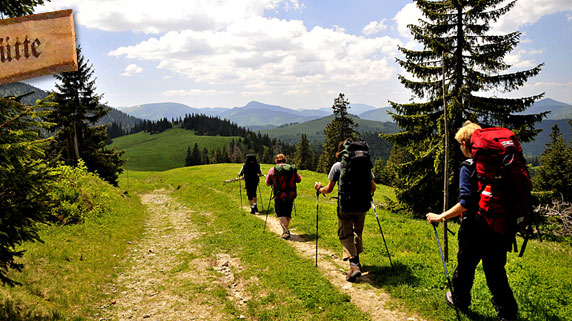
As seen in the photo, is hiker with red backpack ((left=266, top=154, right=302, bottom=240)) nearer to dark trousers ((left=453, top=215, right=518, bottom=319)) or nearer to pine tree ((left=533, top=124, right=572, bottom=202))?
dark trousers ((left=453, top=215, right=518, bottom=319))

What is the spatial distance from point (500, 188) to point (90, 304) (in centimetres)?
911

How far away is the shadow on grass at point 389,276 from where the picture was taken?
22.7ft

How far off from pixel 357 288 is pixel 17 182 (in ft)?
23.4

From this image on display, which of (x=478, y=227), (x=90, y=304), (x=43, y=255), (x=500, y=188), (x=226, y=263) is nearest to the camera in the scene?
(x=500, y=188)

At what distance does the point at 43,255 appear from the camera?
8625mm

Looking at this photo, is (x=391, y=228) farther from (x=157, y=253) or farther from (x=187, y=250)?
(x=157, y=253)

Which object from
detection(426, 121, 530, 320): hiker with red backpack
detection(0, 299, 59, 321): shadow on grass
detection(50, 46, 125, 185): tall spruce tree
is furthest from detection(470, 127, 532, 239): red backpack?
detection(50, 46, 125, 185): tall spruce tree

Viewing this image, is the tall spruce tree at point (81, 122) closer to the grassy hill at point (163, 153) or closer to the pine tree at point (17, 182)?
the pine tree at point (17, 182)

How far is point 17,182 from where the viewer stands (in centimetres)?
480

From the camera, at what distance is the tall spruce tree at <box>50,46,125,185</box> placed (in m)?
27.5

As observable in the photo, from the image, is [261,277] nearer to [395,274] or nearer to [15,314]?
[395,274]

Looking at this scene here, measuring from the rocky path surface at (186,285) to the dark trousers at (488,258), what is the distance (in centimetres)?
145

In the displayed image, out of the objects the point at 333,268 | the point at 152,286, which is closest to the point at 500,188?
the point at 333,268

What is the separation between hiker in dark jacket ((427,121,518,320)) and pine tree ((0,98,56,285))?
23.2 ft
